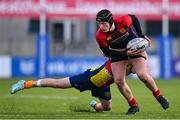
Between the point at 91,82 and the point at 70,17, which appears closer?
the point at 91,82

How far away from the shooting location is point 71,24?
43.0 meters

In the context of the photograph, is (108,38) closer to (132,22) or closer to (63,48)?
(132,22)

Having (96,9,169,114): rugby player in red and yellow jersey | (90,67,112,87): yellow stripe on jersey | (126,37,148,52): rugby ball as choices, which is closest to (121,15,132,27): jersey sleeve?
(96,9,169,114): rugby player in red and yellow jersey

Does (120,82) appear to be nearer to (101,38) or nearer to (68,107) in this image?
(101,38)

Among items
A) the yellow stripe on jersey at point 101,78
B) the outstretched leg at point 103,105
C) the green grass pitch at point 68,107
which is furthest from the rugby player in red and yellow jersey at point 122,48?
the outstretched leg at point 103,105

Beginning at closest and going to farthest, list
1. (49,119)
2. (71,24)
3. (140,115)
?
(49,119) < (140,115) < (71,24)

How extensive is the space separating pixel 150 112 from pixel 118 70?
4.44 ft

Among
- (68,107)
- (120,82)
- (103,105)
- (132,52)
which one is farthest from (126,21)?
(68,107)

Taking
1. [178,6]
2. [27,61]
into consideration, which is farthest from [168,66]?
[27,61]

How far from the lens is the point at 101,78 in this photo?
14.4 m

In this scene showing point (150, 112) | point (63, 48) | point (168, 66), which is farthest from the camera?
point (63, 48)

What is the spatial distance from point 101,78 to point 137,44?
1071 mm

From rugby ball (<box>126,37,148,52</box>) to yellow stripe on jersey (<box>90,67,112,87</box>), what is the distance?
77cm

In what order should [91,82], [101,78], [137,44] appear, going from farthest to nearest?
1. [91,82]
2. [101,78]
3. [137,44]
